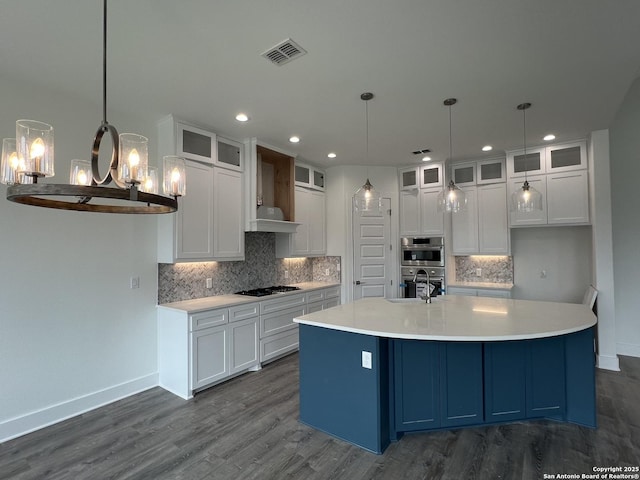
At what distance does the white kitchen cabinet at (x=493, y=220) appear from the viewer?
4797 mm

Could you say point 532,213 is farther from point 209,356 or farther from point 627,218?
point 209,356

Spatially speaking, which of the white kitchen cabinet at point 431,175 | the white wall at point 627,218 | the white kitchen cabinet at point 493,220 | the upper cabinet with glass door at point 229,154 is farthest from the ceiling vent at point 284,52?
the white wall at point 627,218

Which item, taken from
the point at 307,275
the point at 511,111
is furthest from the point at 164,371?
the point at 511,111

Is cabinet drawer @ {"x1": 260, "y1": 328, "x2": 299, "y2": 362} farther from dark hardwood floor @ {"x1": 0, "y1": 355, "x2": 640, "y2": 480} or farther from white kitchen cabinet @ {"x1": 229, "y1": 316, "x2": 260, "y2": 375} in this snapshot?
dark hardwood floor @ {"x1": 0, "y1": 355, "x2": 640, "y2": 480}

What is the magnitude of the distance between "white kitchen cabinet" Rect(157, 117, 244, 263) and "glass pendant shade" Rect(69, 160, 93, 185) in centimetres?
167

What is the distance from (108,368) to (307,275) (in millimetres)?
3117

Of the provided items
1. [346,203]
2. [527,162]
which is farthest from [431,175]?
[346,203]

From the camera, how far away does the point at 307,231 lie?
5.18 metres

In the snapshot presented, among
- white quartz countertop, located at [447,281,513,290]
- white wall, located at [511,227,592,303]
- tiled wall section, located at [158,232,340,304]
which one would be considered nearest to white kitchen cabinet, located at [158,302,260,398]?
tiled wall section, located at [158,232,340,304]

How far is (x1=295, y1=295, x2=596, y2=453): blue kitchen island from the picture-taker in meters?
2.40

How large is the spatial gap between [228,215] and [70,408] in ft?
7.73

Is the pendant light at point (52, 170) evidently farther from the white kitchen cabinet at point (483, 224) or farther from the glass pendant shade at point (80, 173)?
the white kitchen cabinet at point (483, 224)

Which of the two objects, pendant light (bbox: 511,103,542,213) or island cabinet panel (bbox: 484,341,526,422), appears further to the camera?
pendant light (bbox: 511,103,542,213)

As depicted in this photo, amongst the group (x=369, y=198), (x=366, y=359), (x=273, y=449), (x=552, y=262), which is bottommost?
(x=273, y=449)
